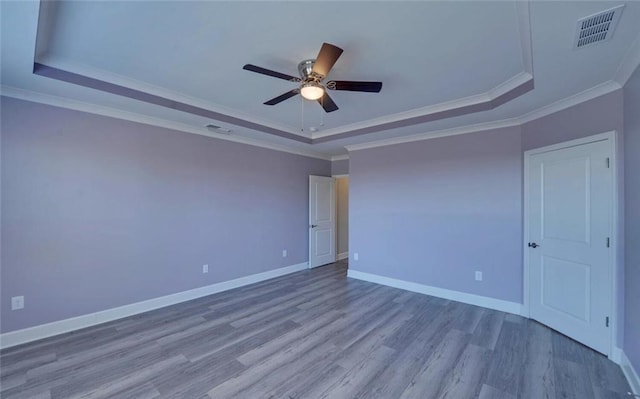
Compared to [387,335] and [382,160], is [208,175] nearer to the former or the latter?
[382,160]

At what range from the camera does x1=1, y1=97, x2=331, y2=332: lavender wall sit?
109 inches

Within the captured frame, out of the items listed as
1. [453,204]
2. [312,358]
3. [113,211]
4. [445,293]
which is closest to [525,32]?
[453,204]

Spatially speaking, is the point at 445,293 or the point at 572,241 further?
the point at 445,293

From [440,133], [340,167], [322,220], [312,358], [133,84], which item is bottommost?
[312,358]

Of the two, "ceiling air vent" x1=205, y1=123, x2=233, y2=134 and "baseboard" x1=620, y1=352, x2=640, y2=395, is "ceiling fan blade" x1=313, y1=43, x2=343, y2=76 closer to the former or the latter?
"ceiling air vent" x1=205, y1=123, x2=233, y2=134

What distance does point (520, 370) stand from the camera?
92.9 inches

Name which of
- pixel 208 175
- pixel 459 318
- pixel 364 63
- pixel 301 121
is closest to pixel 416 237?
pixel 459 318

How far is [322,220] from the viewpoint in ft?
20.1

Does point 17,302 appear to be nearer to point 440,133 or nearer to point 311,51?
point 311,51

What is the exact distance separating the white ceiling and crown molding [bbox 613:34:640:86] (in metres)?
0.01

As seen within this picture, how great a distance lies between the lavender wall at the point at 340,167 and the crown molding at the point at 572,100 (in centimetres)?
341

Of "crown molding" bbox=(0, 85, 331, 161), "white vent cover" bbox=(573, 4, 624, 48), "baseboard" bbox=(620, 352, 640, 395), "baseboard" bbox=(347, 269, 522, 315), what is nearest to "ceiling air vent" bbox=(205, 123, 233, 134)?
"crown molding" bbox=(0, 85, 331, 161)

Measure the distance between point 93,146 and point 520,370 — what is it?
4.95 meters

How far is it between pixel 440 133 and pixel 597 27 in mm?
2447
